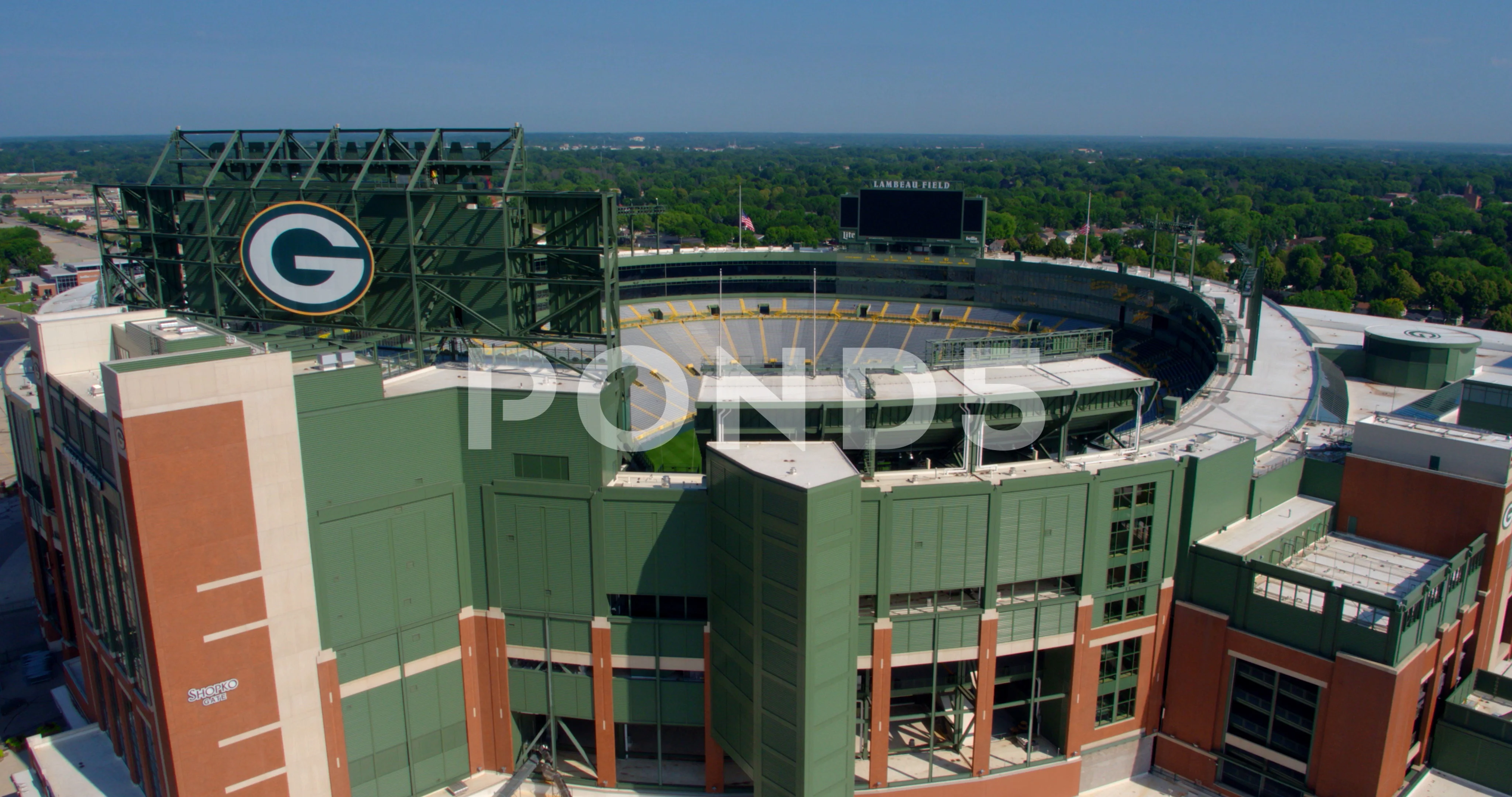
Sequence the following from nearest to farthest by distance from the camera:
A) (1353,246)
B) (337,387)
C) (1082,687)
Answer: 1. (337,387)
2. (1082,687)
3. (1353,246)

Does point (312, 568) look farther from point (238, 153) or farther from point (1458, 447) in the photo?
point (1458, 447)

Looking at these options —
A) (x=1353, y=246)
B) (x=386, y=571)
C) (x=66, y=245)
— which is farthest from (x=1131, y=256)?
(x=66, y=245)

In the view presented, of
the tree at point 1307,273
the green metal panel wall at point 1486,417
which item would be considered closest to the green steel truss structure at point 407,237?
the green metal panel wall at point 1486,417

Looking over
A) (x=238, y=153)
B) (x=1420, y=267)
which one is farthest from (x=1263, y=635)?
(x=1420, y=267)

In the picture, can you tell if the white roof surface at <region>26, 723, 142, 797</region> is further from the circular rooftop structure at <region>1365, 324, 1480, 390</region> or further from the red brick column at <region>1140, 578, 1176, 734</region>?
the circular rooftop structure at <region>1365, 324, 1480, 390</region>

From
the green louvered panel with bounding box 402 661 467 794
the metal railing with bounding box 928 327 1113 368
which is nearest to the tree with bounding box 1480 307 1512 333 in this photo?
the metal railing with bounding box 928 327 1113 368

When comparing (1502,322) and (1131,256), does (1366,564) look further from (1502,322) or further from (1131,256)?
(1131,256)

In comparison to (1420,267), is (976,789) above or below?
below

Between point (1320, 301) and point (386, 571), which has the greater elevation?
point (386, 571)
